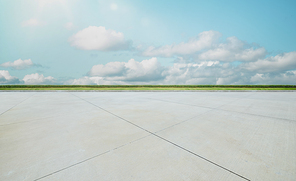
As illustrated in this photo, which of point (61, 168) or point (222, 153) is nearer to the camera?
point (61, 168)

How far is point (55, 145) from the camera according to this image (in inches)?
96.3

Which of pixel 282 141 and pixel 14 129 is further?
pixel 14 129

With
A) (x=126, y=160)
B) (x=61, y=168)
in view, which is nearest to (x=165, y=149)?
(x=126, y=160)

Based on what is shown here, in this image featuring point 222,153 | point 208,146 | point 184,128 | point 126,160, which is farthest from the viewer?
point 184,128

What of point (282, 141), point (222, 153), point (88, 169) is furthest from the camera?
point (282, 141)

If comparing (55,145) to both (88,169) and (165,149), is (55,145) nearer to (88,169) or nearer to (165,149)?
(88,169)

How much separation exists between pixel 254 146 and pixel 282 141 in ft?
2.25

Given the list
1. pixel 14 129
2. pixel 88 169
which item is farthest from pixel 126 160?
pixel 14 129

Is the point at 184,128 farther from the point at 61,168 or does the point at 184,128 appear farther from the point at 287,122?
the point at 287,122

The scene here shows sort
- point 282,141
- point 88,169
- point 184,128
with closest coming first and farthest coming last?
point 88,169 < point 282,141 < point 184,128

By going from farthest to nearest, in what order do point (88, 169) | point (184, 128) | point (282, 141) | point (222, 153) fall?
point (184, 128) → point (282, 141) → point (222, 153) → point (88, 169)

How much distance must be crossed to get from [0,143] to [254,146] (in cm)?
459

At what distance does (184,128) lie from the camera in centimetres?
319

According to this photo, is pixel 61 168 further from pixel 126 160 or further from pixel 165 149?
pixel 165 149
